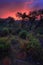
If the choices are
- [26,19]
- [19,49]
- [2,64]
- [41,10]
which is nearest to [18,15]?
[26,19]

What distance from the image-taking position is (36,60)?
14281mm

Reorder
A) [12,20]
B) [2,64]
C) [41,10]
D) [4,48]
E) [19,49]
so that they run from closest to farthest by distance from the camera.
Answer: [2,64]
[4,48]
[19,49]
[41,10]
[12,20]

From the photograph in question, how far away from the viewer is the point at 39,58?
1436cm

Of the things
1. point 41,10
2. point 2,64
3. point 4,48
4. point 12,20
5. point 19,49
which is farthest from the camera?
point 12,20

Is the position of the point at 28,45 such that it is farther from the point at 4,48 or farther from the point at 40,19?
the point at 40,19

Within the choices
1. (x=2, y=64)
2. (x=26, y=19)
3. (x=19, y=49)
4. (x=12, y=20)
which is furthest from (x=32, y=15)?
(x=2, y=64)

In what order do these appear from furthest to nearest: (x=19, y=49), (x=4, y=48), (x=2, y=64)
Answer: (x=19, y=49) < (x=4, y=48) < (x=2, y=64)

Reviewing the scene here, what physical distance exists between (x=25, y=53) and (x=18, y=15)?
15.6 m

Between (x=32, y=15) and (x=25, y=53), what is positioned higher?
(x=32, y=15)

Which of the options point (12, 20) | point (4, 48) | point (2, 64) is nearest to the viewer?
point (2, 64)

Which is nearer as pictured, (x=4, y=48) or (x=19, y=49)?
(x=4, y=48)

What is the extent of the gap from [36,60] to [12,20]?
712 inches

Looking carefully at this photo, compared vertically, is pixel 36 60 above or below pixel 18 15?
below

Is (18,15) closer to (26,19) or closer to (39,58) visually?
(26,19)
